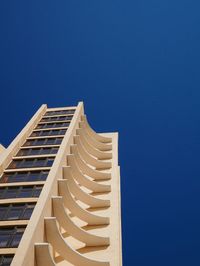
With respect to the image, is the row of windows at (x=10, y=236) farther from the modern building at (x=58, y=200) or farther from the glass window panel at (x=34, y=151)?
the glass window panel at (x=34, y=151)

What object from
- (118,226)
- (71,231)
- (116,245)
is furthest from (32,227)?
(118,226)

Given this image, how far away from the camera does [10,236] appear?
2241 cm

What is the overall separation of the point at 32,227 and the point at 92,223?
886 cm

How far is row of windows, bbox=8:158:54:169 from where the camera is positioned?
110ft

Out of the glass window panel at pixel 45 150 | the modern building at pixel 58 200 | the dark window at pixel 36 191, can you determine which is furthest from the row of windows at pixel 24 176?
the glass window panel at pixel 45 150

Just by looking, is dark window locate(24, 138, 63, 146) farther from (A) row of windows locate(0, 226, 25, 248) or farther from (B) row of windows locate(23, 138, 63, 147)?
(A) row of windows locate(0, 226, 25, 248)

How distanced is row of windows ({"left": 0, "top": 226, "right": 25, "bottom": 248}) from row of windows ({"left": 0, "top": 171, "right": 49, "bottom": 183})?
7.28m

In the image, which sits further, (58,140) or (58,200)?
(58,140)

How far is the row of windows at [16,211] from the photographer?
2428 cm

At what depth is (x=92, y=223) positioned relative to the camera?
30.3 meters

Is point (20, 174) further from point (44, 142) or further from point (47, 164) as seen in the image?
point (44, 142)

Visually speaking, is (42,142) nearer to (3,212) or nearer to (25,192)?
(25,192)

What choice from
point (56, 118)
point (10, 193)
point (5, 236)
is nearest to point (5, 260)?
point (5, 236)

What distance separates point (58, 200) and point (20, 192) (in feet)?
10.8
